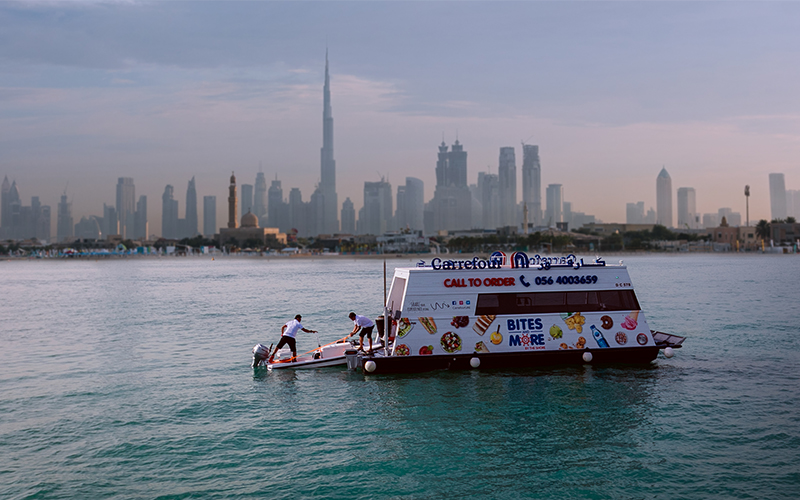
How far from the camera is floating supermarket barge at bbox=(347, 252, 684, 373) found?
22.9m

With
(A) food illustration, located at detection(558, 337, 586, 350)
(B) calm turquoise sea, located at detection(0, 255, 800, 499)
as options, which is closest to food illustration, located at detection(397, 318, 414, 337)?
(B) calm turquoise sea, located at detection(0, 255, 800, 499)

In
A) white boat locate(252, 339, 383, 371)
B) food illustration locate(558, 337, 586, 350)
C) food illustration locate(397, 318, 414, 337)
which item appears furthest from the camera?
white boat locate(252, 339, 383, 371)

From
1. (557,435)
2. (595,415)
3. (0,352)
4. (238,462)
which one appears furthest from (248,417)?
(0,352)

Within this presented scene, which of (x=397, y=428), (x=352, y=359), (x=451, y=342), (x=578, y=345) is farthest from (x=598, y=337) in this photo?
(x=397, y=428)

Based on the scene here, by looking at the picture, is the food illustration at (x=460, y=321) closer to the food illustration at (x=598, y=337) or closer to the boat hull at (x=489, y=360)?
the boat hull at (x=489, y=360)

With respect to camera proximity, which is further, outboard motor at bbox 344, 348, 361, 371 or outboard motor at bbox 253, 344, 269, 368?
outboard motor at bbox 253, 344, 269, 368

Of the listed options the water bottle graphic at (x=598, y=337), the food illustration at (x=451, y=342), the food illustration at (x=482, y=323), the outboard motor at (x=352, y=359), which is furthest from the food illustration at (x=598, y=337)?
the outboard motor at (x=352, y=359)

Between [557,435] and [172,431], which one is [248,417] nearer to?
[172,431]

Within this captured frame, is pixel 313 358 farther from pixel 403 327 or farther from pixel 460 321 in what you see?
pixel 460 321

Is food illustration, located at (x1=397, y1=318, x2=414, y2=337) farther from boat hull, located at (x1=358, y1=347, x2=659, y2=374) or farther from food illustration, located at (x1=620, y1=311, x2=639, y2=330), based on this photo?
food illustration, located at (x1=620, y1=311, x2=639, y2=330)

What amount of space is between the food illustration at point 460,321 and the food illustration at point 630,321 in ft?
20.6

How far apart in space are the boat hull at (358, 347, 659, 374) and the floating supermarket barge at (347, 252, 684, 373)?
0.12 feet

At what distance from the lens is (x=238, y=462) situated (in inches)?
598

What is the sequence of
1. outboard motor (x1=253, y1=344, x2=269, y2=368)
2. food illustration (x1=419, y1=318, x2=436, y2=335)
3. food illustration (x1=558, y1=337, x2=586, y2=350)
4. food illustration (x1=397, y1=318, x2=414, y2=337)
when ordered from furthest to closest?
outboard motor (x1=253, y1=344, x2=269, y2=368)
food illustration (x1=558, y1=337, x2=586, y2=350)
food illustration (x1=419, y1=318, x2=436, y2=335)
food illustration (x1=397, y1=318, x2=414, y2=337)
